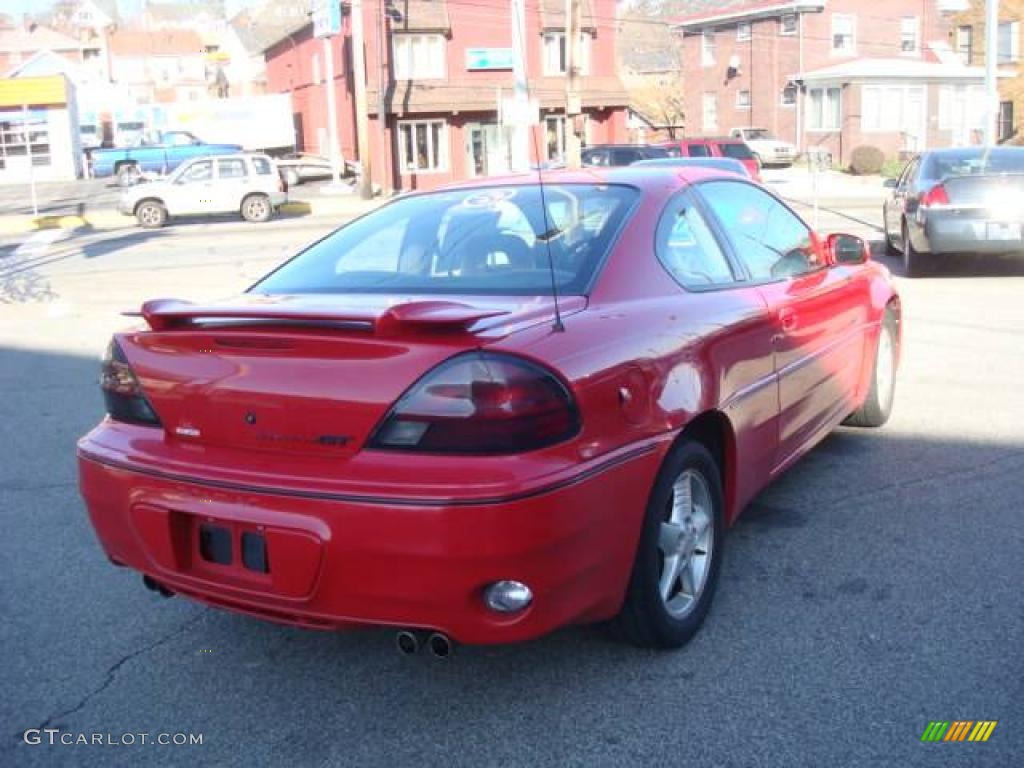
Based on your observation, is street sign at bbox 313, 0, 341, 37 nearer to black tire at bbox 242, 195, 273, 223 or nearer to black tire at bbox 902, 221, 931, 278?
black tire at bbox 242, 195, 273, 223

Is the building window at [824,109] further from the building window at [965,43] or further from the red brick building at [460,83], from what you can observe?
the building window at [965,43]

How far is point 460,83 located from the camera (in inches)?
1537

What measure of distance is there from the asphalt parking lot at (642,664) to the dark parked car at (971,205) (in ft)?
22.3

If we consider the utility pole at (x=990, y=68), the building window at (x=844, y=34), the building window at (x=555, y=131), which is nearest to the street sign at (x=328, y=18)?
the building window at (x=555, y=131)

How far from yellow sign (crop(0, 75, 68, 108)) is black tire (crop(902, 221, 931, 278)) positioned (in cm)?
4198

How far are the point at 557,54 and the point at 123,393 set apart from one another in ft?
129

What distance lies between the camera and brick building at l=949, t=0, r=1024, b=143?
4981cm

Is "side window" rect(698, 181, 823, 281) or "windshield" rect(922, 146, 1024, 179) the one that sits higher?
"windshield" rect(922, 146, 1024, 179)

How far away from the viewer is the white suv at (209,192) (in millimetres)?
25953

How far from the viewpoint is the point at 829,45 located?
47625mm

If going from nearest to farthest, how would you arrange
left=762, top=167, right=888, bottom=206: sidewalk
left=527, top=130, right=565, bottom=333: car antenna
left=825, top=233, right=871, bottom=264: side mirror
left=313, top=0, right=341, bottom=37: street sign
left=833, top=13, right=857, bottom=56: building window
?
left=527, top=130, right=565, bottom=333: car antenna, left=825, top=233, right=871, bottom=264: side mirror, left=762, top=167, right=888, bottom=206: sidewalk, left=313, top=0, right=341, bottom=37: street sign, left=833, top=13, right=857, bottom=56: building window

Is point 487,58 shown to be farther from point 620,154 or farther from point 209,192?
point 209,192

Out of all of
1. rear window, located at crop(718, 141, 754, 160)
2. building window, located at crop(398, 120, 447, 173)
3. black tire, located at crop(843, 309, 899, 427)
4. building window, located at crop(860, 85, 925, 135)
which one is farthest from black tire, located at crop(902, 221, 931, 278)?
building window, located at crop(860, 85, 925, 135)

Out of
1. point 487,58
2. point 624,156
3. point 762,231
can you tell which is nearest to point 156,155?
point 487,58
